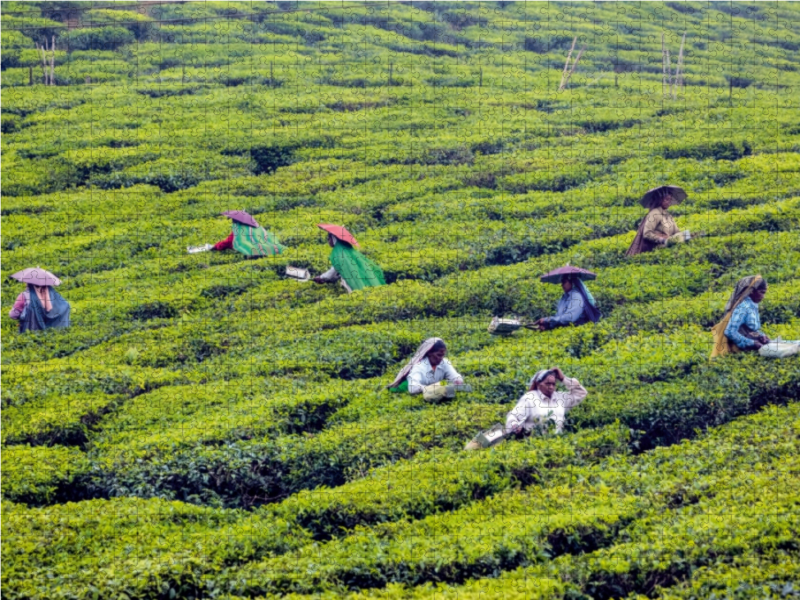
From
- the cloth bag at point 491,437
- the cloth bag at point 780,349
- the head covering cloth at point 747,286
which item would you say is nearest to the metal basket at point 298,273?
the cloth bag at point 491,437

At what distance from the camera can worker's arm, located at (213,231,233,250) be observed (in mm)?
23281

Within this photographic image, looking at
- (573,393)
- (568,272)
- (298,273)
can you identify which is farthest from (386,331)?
(573,393)

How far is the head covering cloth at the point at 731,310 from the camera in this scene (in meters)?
14.1

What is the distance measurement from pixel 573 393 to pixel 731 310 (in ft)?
9.15

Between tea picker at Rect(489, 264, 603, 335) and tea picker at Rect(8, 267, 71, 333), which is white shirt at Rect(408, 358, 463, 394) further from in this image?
tea picker at Rect(8, 267, 71, 333)

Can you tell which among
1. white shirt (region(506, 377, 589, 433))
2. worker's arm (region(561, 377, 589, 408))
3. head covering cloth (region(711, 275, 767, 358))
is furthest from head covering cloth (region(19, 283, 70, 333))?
head covering cloth (region(711, 275, 767, 358))

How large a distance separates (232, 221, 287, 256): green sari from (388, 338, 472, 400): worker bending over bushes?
874cm

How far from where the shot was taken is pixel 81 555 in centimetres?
1127

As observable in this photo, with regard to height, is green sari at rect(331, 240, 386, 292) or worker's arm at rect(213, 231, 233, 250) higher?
green sari at rect(331, 240, 386, 292)

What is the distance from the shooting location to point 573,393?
13703mm

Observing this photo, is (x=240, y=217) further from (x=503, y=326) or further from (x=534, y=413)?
(x=534, y=413)

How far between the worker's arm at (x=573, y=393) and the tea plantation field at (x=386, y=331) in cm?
24

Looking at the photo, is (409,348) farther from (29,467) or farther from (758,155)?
(758,155)

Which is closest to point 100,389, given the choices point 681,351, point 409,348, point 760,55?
point 409,348
